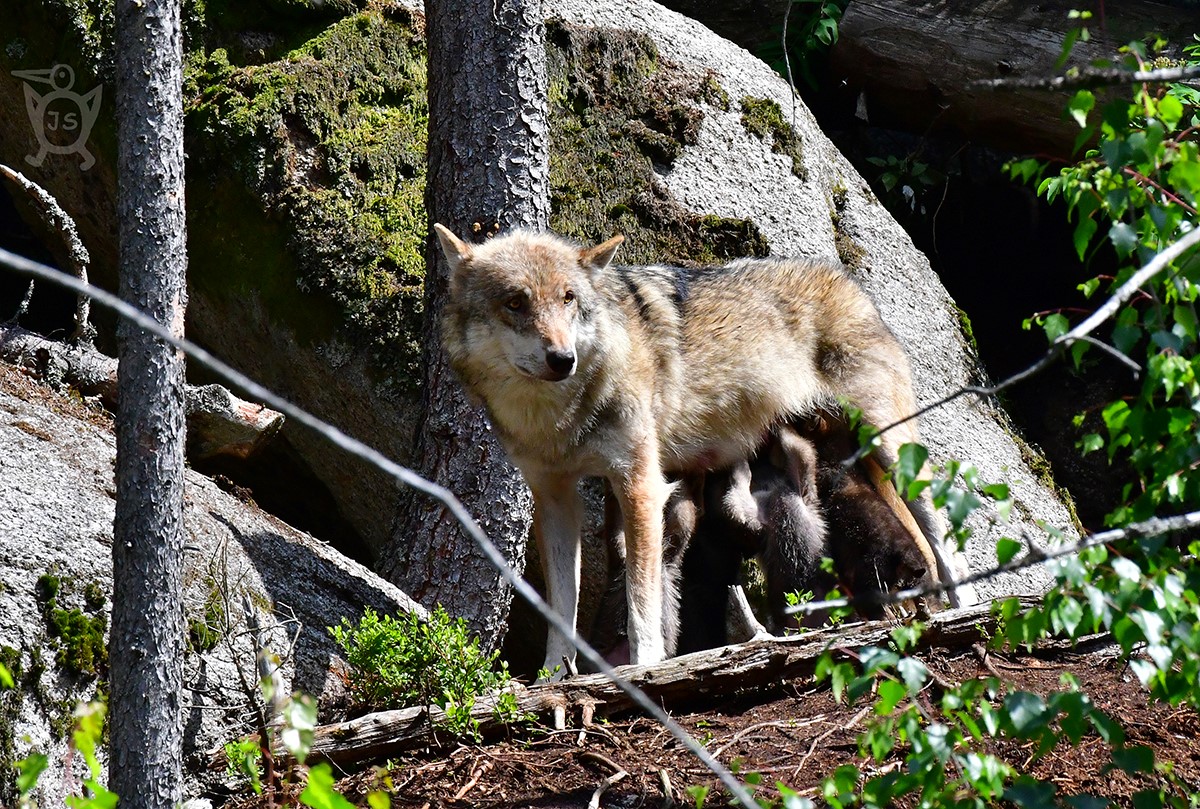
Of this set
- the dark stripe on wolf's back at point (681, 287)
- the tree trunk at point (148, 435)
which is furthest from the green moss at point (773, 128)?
the tree trunk at point (148, 435)

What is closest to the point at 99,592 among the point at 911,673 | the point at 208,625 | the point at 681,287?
the point at 208,625

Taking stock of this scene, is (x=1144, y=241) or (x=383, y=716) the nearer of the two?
(x=1144, y=241)

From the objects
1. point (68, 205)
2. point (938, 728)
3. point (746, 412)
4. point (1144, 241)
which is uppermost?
point (68, 205)

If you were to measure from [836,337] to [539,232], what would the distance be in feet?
6.18

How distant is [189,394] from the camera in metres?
5.59

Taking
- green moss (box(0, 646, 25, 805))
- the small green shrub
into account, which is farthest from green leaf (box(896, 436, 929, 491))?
green moss (box(0, 646, 25, 805))

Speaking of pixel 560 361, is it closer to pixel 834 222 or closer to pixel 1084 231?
pixel 1084 231

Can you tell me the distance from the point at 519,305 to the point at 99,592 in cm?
211

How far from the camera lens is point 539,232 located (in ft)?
18.5

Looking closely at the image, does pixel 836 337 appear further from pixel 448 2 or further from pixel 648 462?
pixel 448 2

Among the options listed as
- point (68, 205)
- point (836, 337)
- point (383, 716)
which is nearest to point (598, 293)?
point (836, 337)

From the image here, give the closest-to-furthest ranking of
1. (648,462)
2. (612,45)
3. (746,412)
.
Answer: (648,462) < (746,412) < (612,45)

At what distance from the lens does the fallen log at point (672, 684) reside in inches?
162
